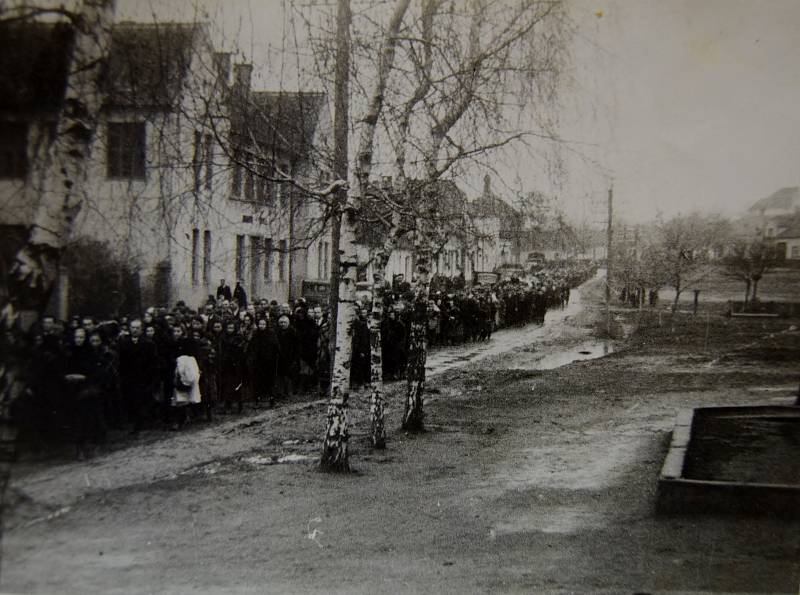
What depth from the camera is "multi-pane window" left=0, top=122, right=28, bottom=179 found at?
513 cm

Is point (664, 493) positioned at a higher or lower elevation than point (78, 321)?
lower

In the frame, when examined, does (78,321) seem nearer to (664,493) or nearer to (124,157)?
(124,157)

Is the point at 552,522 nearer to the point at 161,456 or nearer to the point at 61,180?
the point at 161,456

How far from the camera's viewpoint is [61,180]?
4824 millimetres

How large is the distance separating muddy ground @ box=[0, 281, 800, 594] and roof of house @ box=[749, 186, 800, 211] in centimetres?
90

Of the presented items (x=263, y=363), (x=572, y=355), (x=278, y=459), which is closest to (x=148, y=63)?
(x=278, y=459)

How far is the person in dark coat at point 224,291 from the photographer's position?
773cm

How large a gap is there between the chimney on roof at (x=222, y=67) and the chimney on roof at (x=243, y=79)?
8.8 inches

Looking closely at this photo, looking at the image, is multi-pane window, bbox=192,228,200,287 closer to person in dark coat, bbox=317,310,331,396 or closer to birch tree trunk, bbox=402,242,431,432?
birch tree trunk, bbox=402,242,431,432

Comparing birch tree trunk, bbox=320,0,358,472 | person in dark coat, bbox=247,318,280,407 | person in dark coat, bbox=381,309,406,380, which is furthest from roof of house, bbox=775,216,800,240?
person in dark coat, bbox=381,309,406,380

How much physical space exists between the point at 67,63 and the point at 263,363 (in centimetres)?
794

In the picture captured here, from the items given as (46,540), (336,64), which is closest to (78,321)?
(46,540)

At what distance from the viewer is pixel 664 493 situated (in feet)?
20.2

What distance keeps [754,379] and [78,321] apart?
17.3 feet
